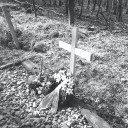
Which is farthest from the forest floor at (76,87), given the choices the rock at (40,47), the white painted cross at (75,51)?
the white painted cross at (75,51)

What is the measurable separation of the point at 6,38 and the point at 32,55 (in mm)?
2470

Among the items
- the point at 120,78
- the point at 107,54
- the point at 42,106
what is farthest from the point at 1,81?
the point at 107,54

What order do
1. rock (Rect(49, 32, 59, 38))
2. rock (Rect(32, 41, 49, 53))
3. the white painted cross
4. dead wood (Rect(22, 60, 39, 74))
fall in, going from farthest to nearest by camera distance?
rock (Rect(49, 32, 59, 38)) < rock (Rect(32, 41, 49, 53)) < dead wood (Rect(22, 60, 39, 74)) < the white painted cross

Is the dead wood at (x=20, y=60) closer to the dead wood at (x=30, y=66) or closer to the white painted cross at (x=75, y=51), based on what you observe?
the dead wood at (x=30, y=66)

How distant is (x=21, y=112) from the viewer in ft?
10.7

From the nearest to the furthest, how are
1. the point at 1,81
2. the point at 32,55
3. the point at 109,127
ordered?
1. the point at 109,127
2. the point at 1,81
3. the point at 32,55

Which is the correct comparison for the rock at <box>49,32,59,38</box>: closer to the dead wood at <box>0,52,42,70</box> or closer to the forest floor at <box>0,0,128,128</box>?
the forest floor at <box>0,0,128,128</box>

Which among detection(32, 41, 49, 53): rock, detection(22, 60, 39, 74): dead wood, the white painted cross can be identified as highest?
the white painted cross

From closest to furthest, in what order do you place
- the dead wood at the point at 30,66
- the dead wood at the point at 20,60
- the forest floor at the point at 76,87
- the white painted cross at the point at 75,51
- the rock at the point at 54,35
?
the white painted cross at the point at 75,51 → the forest floor at the point at 76,87 → the dead wood at the point at 30,66 → the dead wood at the point at 20,60 → the rock at the point at 54,35

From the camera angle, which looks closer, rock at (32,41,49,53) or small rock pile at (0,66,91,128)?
small rock pile at (0,66,91,128)

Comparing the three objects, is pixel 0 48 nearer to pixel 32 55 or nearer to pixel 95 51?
pixel 32 55

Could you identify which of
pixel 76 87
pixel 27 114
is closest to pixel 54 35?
pixel 76 87

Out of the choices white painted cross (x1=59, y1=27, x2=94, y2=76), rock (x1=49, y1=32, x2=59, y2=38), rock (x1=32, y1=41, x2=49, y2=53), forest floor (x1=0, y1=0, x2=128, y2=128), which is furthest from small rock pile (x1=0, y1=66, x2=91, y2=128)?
rock (x1=49, y1=32, x2=59, y2=38)

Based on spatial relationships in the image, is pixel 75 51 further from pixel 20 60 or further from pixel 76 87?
pixel 20 60
